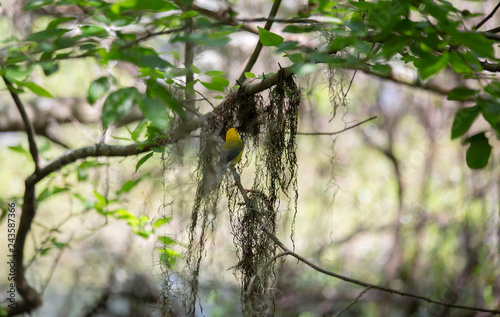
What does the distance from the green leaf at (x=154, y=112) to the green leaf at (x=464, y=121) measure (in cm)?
83

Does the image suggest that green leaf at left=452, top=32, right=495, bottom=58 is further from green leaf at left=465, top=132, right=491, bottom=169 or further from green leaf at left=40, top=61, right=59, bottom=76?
green leaf at left=40, top=61, right=59, bottom=76

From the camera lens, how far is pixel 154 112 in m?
0.97

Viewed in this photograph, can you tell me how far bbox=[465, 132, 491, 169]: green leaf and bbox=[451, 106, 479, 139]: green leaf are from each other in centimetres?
6

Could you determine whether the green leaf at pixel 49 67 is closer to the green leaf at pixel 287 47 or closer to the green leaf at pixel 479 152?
the green leaf at pixel 287 47

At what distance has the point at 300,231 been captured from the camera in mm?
7160

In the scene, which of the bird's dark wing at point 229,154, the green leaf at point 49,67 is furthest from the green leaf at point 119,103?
the bird's dark wing at point 229,154

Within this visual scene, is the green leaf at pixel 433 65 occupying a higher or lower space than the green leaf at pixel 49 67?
lower

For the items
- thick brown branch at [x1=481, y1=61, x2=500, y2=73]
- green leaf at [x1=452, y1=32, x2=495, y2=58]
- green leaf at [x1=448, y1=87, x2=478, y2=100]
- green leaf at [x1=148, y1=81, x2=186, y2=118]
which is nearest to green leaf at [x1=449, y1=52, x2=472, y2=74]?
green leaf at [x1=448, y1=87, x2=478, y2=100]

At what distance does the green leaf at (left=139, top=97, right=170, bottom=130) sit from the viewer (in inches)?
37.3

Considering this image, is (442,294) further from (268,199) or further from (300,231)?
(268,199)

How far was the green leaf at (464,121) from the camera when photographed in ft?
3.88

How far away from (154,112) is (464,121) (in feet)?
2.92

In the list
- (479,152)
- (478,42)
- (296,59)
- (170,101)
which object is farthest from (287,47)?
(479,152)

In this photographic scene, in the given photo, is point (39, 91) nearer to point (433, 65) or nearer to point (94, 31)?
point (94, 31)
